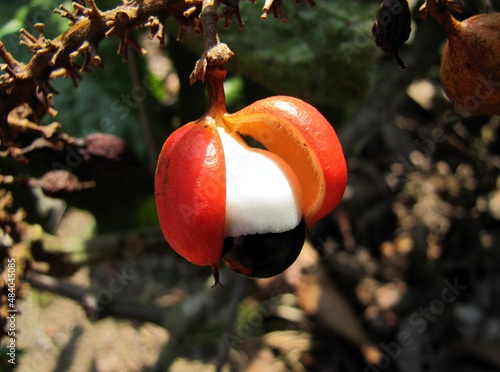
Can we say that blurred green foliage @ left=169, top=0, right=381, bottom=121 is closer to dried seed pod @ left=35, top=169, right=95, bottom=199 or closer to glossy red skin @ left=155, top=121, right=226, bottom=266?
dried seed pod @ left=35, top=169, right=95, bottom=199

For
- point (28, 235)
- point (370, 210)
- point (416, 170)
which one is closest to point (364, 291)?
point (370, 210)

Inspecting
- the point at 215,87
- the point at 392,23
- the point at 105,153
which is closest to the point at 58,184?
the point at 105,153

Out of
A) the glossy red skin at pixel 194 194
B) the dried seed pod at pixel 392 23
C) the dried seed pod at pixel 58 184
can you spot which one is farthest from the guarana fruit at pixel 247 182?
the dried seed pod at pixel 58 184

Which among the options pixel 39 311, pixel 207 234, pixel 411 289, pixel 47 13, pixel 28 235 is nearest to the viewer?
pixel 207 234

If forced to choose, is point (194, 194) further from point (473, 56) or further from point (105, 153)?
point (105, 153)

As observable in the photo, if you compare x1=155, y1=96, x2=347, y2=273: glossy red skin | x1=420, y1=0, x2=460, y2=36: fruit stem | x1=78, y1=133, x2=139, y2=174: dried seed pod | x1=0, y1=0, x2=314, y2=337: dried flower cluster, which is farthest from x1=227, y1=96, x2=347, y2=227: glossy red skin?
x1=78, y1=133, x2=139, y2=174: dried seed pod

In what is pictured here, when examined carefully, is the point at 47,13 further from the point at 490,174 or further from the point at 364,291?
the point at 490,174

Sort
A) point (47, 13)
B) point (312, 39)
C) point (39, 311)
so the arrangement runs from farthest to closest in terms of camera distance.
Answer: point (39, 311) < point (47, 13) < point (312, 39)
